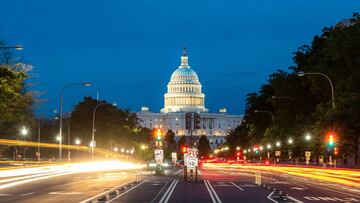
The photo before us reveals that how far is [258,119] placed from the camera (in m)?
145

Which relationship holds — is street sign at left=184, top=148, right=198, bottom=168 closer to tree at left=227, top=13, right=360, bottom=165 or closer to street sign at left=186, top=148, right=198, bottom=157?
street sign at left=186, top=148, right=198, bottom=157

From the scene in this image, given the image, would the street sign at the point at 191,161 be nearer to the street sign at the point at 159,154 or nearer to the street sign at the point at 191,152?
the street sign at the point at 191,152

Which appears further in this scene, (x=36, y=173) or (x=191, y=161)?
(x=36, y=173)

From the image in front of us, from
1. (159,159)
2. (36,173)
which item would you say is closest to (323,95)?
(159,159)

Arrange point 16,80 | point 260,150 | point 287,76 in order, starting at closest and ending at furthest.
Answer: point 16,80 < point 287,76 < point 260,150

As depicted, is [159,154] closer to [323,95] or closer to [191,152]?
[191,152]

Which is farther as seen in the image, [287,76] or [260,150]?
[260,150]

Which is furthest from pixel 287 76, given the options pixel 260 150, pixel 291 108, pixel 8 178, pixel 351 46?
pixel 8 178

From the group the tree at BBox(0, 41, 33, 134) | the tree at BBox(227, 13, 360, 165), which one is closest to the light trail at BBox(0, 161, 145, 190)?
the tree at BBox(0, 41, 33, 134)

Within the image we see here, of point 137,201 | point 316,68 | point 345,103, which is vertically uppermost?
point 316,68

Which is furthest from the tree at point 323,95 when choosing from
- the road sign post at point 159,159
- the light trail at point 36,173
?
the light trail at point 36,173

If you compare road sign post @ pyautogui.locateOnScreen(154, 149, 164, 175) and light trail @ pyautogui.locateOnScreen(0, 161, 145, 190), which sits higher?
road sign post @ pyautogui.locateOnScreen(154, 149, 164, 175)

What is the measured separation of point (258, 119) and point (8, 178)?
330ft

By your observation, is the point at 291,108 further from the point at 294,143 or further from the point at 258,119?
the point at 258,119
